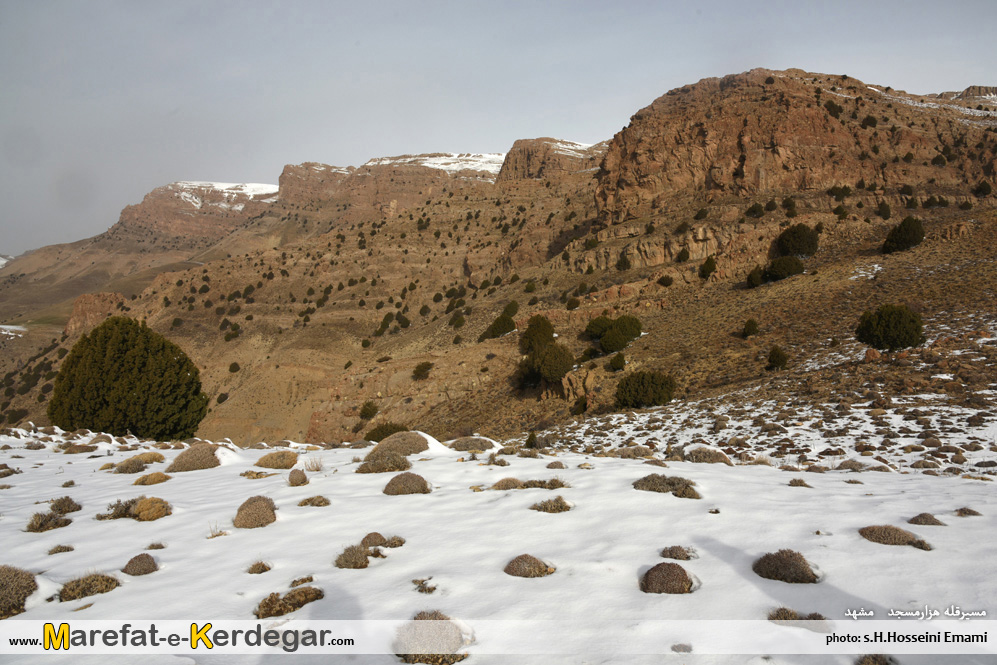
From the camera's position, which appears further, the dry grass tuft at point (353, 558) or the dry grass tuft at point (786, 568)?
the dry grass tuft at point (353, 558)

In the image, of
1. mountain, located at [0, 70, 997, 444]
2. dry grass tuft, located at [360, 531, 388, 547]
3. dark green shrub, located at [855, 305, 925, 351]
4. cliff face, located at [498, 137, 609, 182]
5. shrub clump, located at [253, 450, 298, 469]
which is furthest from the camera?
cliff face, located at [498, 137, 609, 182]

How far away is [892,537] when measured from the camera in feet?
17.4

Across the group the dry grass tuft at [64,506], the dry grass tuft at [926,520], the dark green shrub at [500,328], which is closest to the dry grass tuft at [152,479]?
the dry grass tuft at [64,506]

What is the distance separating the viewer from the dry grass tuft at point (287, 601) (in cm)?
480

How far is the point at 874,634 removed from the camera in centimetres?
391

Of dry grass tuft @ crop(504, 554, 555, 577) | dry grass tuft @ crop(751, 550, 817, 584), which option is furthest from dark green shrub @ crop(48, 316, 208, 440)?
dry grass tuft @ crop(751, 550, 817, 584)

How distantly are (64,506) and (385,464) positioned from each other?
520 cm

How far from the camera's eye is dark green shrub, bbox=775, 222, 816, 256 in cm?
3575

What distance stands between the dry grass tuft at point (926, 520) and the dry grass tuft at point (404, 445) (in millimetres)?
9076

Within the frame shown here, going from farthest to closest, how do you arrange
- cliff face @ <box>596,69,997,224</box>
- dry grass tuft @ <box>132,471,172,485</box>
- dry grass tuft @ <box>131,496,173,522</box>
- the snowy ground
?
cliff face @ <box>596,69,997,224</box> → dry grass tuft @ <box>132,471,172,485</box> → dry grass tuft @ <box>131,496,173,522</box> → the snowy ground

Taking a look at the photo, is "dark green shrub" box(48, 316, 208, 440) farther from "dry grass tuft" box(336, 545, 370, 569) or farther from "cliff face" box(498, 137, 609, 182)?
"cliff face" box(498, 137, 609, 182)

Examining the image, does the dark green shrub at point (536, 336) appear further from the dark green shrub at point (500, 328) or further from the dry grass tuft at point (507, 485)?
the dry grass tuft at point (507, 485)

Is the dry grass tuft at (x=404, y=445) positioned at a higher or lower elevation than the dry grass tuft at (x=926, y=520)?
lower

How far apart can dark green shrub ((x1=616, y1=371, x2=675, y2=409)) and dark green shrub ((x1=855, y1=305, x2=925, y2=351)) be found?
7.83 m
